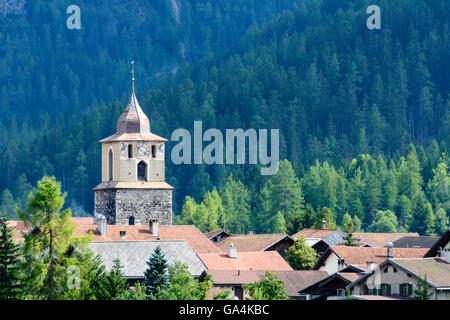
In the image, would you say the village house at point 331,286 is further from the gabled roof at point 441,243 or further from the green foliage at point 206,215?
the green foliage at point 206,215

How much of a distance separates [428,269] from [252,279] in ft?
45.4

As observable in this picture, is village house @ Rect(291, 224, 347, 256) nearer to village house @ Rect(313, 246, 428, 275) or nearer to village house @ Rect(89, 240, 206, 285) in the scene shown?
village house @ Rect(313, 246, 428, 275)

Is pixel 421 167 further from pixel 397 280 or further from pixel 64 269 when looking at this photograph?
pixel 64 269

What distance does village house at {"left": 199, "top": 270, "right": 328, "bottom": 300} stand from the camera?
87.4m

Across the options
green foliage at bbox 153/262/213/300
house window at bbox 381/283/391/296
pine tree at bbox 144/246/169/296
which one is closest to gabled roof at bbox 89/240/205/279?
green foliage at bbox 153/262/213/300

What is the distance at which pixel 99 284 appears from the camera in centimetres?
6712

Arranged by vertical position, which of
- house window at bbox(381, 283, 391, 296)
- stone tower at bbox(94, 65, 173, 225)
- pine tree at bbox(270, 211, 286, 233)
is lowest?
house window at bbox(381, 283, 391, 296)

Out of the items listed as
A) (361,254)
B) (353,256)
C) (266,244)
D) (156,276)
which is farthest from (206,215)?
(156,276)

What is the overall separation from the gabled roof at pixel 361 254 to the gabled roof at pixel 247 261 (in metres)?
3.10

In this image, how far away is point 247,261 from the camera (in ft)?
331

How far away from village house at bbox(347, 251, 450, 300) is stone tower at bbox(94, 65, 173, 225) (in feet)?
122

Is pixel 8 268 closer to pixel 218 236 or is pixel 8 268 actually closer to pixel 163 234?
pixel 163 234
